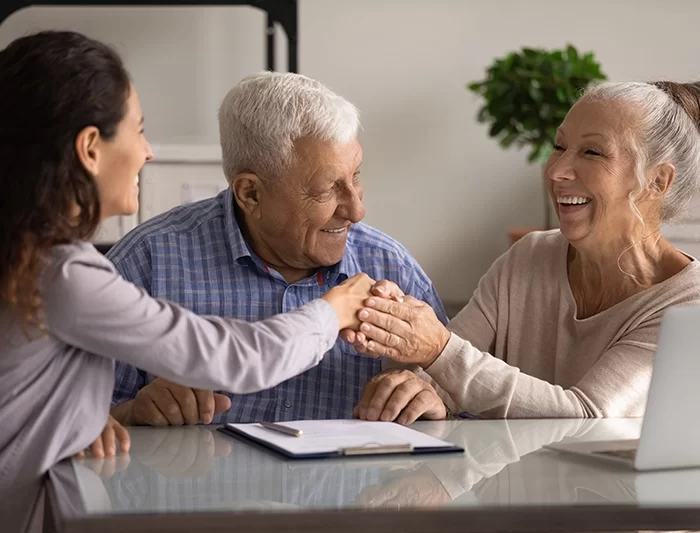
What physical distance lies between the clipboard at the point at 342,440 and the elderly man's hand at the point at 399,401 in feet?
0.31

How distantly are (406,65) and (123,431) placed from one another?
134 inches

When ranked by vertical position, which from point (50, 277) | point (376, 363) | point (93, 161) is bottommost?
point (376, 363)

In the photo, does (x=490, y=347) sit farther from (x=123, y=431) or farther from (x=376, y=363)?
(x=123, y=431)

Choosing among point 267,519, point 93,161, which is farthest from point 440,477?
point 93,161

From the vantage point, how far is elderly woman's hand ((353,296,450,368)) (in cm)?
175

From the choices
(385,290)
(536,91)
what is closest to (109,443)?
(385,290)

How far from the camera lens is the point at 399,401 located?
67.0 inches

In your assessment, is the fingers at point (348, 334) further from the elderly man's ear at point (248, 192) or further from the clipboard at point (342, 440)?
the elderly man's ear at point (248, 192)

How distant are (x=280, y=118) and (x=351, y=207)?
0.21 meters

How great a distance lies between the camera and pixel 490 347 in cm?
214

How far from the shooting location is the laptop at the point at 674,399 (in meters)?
1.25

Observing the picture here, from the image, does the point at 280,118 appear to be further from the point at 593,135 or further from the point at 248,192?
the point at 593,135

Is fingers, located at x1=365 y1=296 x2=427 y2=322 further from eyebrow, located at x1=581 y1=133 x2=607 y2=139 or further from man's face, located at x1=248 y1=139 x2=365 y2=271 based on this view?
eyebrow, located at x1=581 y1=133 x2=607 y2=139

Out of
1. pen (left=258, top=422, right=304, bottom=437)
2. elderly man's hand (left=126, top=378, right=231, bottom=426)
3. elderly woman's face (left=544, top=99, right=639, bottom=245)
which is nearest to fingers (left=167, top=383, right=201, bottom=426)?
elderly man's hand (left=126, top=378, right=231, bottom=426)
